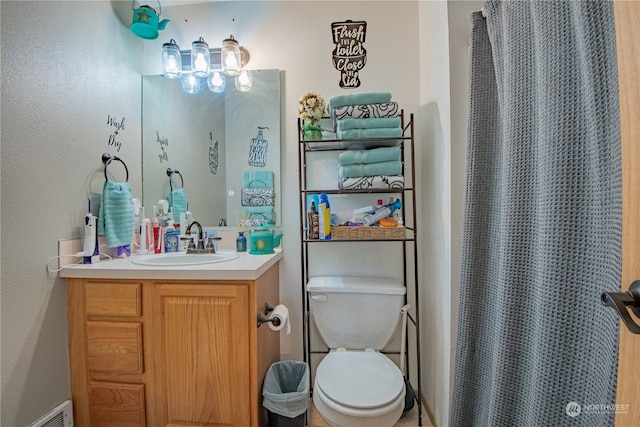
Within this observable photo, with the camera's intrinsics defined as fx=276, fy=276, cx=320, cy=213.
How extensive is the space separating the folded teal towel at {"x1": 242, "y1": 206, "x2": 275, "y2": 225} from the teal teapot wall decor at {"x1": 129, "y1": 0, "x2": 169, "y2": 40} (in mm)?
1158

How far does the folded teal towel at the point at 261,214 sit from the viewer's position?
5.68ft

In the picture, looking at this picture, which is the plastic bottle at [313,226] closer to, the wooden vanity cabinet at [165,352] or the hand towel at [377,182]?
the hand towel at [377,182]

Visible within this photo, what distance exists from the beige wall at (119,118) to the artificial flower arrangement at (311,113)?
206mm

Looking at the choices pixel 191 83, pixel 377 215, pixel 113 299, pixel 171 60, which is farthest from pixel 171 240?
pixel 377 215

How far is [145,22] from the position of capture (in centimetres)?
157

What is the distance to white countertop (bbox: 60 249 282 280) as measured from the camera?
1148mm

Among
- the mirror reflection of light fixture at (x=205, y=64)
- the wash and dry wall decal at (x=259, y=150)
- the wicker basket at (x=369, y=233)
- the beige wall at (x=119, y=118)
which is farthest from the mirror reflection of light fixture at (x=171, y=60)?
the wicker basket at (x=369, y=233)

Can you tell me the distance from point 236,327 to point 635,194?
1214 millimetres

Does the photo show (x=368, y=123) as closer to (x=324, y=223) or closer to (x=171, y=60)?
(x=324, y=223)

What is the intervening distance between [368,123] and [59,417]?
1.94 meters

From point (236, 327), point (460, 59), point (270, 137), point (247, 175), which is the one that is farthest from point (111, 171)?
point (460, 59)

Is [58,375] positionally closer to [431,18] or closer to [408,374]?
[408,374]

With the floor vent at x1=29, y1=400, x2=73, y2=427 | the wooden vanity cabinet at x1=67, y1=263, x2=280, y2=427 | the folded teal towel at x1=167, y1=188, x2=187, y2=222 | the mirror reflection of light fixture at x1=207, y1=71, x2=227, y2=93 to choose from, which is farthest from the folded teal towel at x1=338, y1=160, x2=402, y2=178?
the floor vent at x1=29, y1=400, x2=73, y2=427

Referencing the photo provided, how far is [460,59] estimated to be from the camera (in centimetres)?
118
